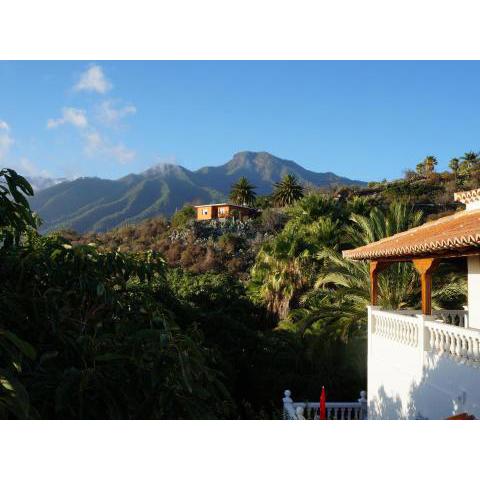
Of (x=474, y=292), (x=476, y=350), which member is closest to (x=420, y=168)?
(x=474, y=292)

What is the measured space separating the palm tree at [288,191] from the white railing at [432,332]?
31082 millimetres

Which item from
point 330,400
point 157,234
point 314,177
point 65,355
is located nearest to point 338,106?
point 65,355

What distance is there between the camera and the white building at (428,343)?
7102 mm

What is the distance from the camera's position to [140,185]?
8356cm

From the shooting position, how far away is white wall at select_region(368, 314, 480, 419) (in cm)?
707

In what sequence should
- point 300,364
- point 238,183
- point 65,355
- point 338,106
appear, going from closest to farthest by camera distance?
point 65,355 < point 338,106 < point 300,364 < point 238,183

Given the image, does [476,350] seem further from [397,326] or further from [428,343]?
[397,326]

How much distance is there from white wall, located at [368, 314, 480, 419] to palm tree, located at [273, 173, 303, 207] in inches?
1239

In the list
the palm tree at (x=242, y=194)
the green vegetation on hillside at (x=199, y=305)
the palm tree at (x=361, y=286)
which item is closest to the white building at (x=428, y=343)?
the green vegetation on hillside at (x=199, y=305)

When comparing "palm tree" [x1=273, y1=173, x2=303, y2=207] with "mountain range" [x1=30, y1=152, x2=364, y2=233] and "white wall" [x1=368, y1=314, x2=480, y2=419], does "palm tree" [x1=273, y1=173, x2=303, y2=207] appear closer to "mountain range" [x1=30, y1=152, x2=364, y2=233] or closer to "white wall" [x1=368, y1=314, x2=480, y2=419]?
"mountain range" [x1=30, y1=152, x2=364, y2=233]

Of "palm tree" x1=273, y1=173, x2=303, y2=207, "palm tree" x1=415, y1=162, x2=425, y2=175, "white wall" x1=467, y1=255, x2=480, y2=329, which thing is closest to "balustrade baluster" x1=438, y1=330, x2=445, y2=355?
"white wall" x1=467, y1=255, x2=480, y2=329

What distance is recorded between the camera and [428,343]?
8352mm
